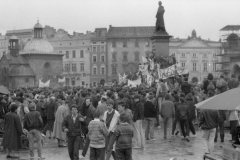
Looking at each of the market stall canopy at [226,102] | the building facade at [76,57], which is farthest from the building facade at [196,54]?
the market stall canopy at [226,102]

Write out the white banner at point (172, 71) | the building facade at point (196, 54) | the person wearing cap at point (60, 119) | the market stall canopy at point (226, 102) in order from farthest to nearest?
the building facade at point (196, 54) < the white banner at point (172, 71) < the person wearing cap at point (60, 119) < the market stall canopy at point (226, 102)

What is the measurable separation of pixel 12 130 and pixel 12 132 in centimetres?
7

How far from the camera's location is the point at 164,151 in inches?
712

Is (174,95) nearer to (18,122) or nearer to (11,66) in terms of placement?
(18,122)

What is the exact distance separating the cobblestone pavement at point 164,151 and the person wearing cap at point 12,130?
0.80 meters

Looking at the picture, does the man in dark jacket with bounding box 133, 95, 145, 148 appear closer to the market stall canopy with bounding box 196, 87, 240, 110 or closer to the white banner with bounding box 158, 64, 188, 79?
the market stall canopy with bounding box 196, 87, 240, 110

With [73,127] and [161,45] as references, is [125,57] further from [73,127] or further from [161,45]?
[73,127]

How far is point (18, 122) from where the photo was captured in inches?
661

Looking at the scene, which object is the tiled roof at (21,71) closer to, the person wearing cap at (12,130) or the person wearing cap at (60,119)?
the person wearing cap at (60,119)

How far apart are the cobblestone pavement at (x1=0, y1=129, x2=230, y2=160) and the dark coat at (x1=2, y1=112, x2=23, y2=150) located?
800 mm

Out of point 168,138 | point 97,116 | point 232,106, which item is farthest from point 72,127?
point 168,138

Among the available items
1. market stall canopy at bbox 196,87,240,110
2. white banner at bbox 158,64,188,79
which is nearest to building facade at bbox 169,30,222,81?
white banner at bbox 158,64,188,79

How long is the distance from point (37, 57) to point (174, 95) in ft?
236

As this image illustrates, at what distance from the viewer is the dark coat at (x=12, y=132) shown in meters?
16.9
